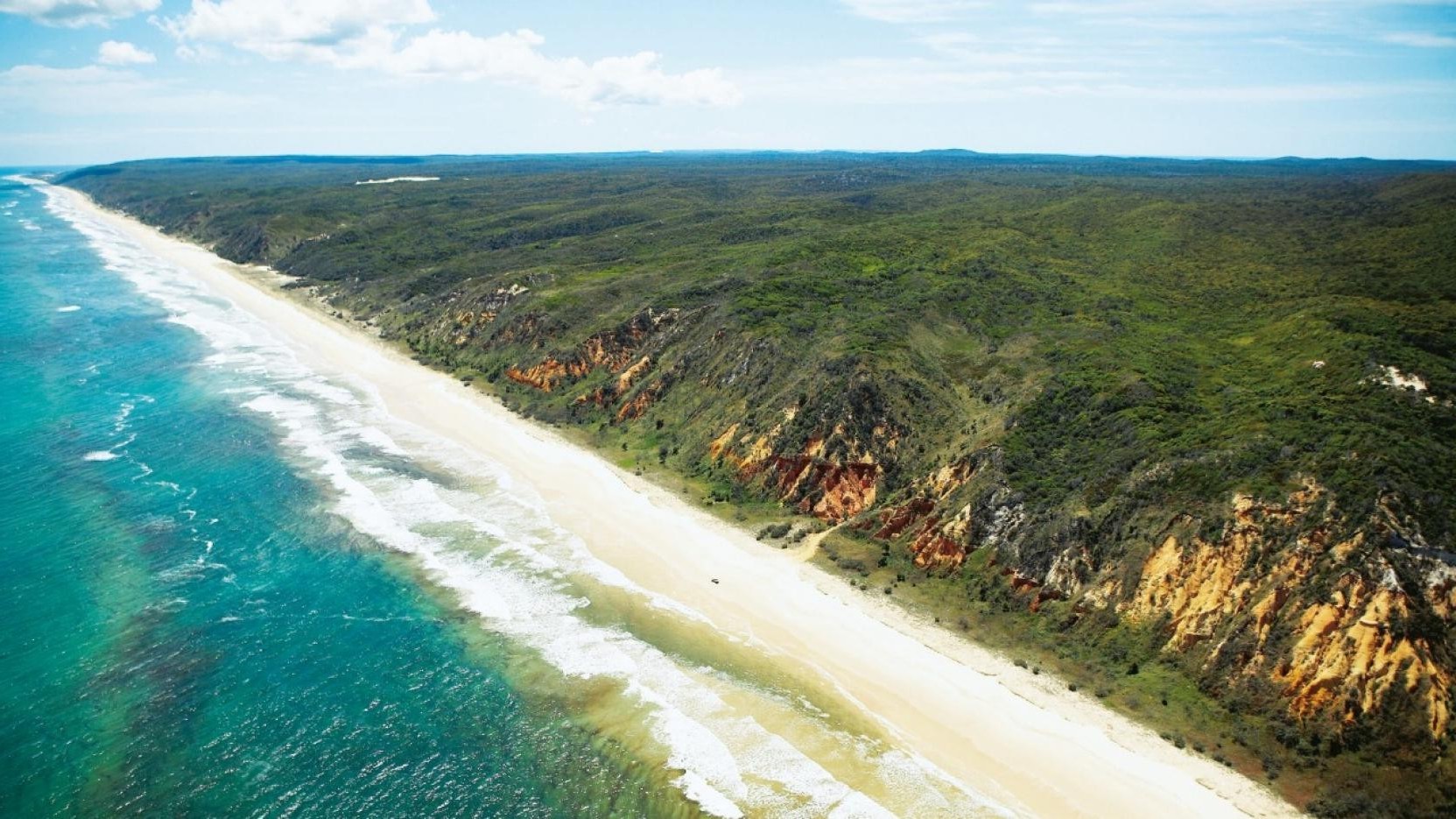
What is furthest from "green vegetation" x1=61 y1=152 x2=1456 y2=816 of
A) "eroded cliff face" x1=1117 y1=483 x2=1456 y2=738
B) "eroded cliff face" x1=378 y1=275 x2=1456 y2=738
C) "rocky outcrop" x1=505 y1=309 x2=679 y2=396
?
"rocky outcrop" x1=505 y1=309 x2=679 y2=396

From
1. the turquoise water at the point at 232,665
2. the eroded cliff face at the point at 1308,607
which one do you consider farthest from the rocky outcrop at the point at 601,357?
the eroded cliff face at the point at 1308,607

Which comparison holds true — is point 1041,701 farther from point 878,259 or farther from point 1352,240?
point 1352,240

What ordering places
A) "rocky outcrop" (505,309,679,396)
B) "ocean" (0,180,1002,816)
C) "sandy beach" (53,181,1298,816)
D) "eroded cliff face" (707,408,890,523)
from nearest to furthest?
1. "ocean" (0,180,1002,816)
2. "sandy beach" (53,181,1298,816)
3. "eroded cliff face" (707,408,890,523)
4. "rocky outcrop" (505,309,679,396)

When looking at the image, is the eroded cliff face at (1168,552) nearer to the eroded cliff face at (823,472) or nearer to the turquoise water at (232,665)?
the eroded cliff face at (823,472)

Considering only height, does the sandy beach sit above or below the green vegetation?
below

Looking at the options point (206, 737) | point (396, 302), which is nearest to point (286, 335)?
point (396, 302)

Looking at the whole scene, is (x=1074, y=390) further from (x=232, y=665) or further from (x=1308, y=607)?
(x=232, y=665)

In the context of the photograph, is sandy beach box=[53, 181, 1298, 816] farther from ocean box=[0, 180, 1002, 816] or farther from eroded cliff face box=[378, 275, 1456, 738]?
eroded cliff face box=[378, 275, 1456, 738]
